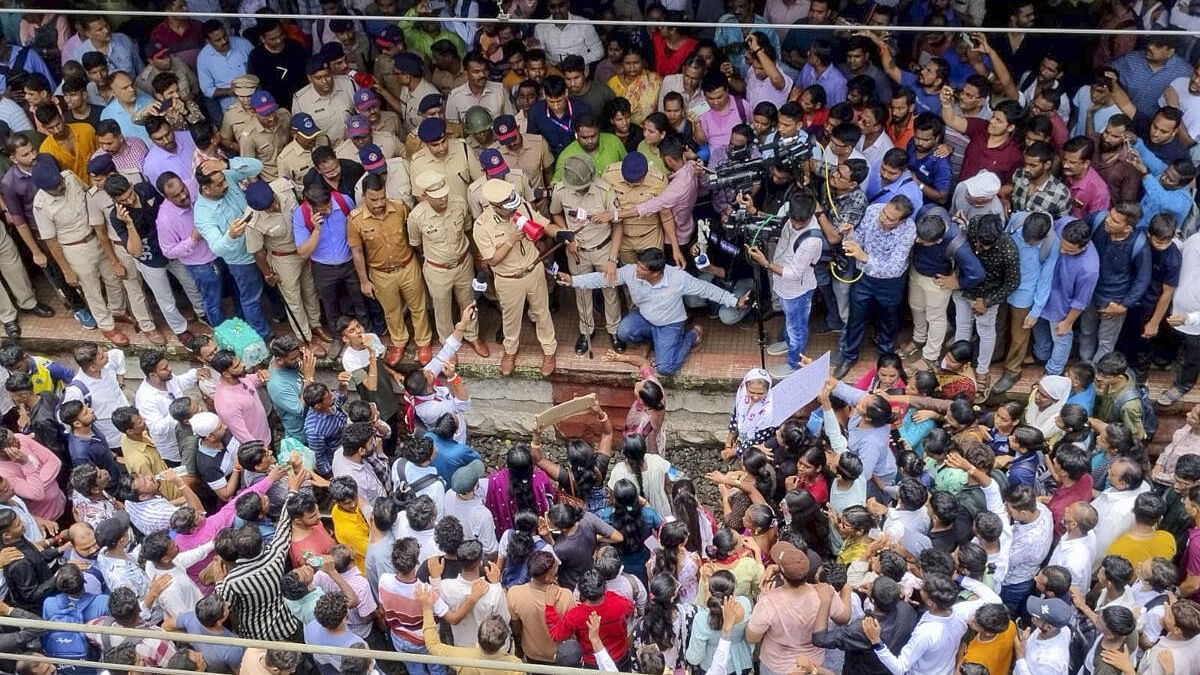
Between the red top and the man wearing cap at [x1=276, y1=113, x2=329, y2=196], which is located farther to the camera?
the man wearing cap at [x1=276, y1=113, x2=329, y2=196]

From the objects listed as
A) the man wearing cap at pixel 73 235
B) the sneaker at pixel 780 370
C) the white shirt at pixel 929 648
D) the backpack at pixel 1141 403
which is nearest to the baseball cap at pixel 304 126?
the man wearing cap at pixel 73 235

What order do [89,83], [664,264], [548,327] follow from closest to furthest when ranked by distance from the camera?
[664,264] → [548,327] → [89,83]

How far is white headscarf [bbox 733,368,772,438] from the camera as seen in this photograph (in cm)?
757

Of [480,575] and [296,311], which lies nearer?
[480,575]

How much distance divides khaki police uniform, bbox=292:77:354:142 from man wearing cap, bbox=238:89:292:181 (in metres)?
0.16

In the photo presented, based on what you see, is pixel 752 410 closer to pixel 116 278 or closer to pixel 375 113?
pixel 375 113

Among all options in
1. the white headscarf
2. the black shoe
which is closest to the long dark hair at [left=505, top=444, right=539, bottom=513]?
the white headscarf

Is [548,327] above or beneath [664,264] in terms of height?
beneath

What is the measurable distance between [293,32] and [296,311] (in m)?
2.43

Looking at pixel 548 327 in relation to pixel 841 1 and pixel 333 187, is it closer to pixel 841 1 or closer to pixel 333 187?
pixel 333 187

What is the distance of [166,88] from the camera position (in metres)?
9.41

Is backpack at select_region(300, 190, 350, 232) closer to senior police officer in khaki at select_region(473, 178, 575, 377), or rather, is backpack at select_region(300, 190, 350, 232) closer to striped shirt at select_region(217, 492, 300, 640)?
senior police officer in khaki at select_region(473, 178, 575, 377)

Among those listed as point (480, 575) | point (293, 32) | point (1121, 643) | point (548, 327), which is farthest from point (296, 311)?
point (1121, 643)

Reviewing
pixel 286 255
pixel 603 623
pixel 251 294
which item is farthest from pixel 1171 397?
pixel 251 294
